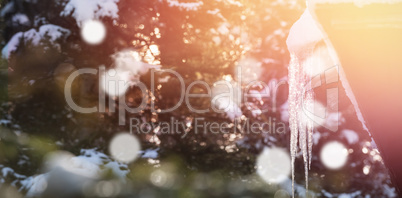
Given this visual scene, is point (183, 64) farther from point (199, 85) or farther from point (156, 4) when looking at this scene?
point (156, 4)

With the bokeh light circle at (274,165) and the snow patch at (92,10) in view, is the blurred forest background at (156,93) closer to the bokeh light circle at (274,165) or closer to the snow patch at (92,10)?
the snow patch at (92,10)

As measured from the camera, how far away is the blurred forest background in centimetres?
650

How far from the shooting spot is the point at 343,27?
192 cm

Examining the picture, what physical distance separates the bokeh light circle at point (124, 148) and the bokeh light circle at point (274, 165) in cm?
282

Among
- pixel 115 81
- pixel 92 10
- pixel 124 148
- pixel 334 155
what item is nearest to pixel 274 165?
pixel 334 155

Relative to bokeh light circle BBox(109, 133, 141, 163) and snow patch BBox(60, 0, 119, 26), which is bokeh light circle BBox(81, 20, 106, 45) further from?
bokeh light circle BBox(109, 133, 141, 163)

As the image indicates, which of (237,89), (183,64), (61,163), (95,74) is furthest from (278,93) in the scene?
(61,163)

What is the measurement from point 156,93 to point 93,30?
1857 millimetres

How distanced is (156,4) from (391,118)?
18.1ft

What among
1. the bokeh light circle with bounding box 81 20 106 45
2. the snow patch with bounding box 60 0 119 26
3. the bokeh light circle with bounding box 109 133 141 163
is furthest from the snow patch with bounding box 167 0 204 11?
the bokeh light circle with bounding box 109 133 141 163

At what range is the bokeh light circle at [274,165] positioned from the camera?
22.7 feet

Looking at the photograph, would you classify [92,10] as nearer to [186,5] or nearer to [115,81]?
[115,81]

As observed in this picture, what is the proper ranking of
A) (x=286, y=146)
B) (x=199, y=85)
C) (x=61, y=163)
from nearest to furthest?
(x=61, y=163), (x=199, y=85), (x=286, y=146)

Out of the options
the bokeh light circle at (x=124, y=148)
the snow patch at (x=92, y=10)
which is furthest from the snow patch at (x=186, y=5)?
the bokeh light circle at (x=124, y=148)
